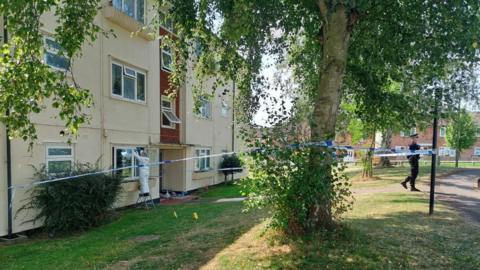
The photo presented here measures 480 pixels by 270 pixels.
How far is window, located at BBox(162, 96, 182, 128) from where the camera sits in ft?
58.3

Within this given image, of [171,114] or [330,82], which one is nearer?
[330,82]

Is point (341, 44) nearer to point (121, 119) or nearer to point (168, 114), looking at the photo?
point (121, 119)

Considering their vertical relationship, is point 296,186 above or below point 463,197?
above

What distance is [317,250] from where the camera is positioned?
588 cm

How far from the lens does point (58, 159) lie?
448 inches

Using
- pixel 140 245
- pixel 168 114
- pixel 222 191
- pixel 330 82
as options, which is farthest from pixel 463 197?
pixel 168 114

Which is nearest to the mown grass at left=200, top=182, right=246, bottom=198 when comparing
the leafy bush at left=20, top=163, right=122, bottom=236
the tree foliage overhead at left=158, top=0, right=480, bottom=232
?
the leafy bush at left=20, top=163, right=122, bottom=236

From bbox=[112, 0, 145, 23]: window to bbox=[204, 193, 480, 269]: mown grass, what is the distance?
33.0 feet

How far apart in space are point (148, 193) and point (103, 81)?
4.36 metres

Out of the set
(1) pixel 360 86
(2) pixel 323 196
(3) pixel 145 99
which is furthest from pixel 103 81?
(2) pixel 323 196

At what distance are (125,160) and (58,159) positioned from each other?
3256 millimetres

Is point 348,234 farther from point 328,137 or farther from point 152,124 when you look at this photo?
point 152,124

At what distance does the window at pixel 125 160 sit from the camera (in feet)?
45.8

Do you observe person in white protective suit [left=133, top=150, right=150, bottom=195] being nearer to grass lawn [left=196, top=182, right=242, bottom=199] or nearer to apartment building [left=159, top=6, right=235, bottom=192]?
apartment building [left=159, top=6, right=235, bottom=192]
